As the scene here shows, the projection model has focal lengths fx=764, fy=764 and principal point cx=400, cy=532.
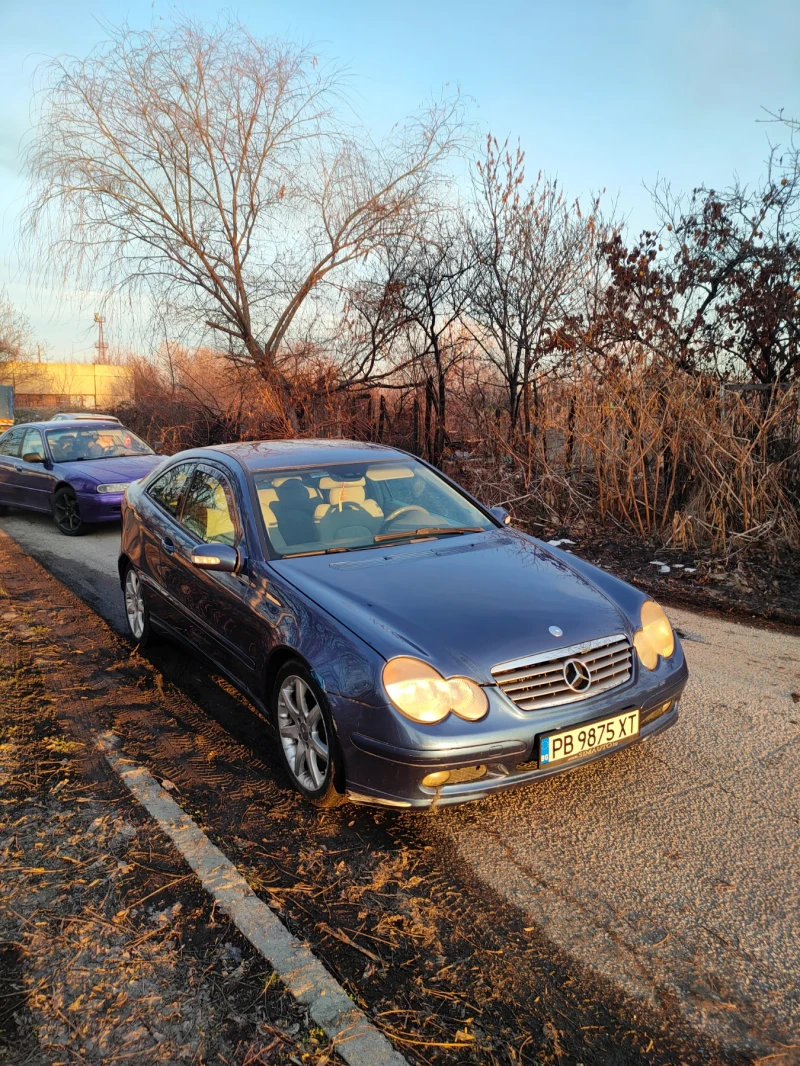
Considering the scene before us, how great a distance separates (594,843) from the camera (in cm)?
296

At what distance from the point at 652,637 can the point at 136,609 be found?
12.0 feet

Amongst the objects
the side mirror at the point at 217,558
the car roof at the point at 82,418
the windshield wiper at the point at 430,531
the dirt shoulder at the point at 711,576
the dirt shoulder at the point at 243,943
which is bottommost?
the dirt shoulder at the point at 243,943

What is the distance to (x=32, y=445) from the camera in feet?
37.2

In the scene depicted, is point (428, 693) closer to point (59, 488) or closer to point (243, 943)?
point (243, 943)

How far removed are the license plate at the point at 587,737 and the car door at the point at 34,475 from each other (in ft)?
30.9

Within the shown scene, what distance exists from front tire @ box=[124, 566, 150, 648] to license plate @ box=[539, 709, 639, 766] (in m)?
3.25

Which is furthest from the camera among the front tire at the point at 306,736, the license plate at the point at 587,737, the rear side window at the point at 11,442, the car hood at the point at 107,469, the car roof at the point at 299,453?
the rear side window at the point at 11,442

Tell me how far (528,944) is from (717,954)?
22.9 inches

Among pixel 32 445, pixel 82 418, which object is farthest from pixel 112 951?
pixel 82 418

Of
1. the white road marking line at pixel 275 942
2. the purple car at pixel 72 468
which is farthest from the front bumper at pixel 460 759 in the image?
the purple car at pixel 72 468

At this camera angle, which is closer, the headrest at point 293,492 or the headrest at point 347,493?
the headrest at point 293,492

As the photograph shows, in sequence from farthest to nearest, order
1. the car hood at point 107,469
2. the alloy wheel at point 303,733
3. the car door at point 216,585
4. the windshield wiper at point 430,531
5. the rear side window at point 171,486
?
the car hood at point 107,469 → the rear side window at point 171,486 → the windshield wiper at point 430,531 → the car door at point 216,585 → the alloy wheel at point 303,733

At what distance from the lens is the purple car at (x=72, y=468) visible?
1005 centimetres

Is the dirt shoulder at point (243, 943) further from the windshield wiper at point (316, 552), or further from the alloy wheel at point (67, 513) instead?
the alloy wheel at point (67, 513)
